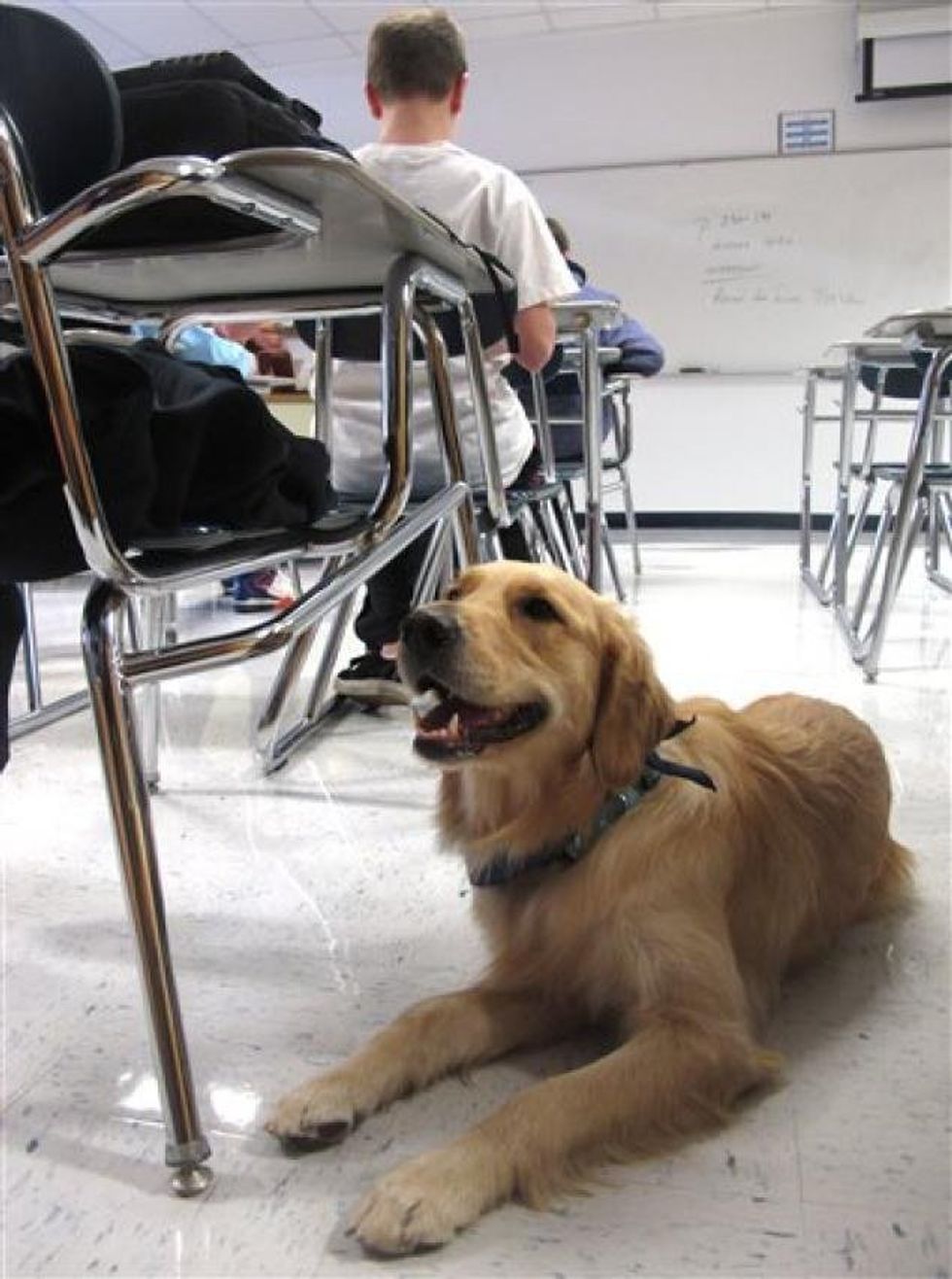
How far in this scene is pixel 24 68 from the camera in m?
0.82

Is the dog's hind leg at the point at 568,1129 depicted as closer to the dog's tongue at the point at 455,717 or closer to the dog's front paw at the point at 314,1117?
the dog's front paw at the point at 314,1117

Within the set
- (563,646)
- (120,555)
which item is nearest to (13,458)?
(120,555)

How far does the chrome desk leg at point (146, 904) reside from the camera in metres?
0.88

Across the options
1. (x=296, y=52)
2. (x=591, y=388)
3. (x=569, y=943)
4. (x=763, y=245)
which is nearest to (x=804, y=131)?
(x=763, y=245)

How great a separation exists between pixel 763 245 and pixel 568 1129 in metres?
6.53

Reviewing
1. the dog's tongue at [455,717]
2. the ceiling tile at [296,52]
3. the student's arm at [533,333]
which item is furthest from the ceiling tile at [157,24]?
the dog's tongue at [455,717]

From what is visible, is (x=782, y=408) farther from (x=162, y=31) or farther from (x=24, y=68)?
(x=24, y=68)

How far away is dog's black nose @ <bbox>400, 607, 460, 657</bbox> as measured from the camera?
1.07m

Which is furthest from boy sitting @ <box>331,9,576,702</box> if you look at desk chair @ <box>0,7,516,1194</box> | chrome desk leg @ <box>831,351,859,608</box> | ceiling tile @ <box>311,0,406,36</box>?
ceiling tile @ <box>311,0,406,36</box>

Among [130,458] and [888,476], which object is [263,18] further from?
[130,458]

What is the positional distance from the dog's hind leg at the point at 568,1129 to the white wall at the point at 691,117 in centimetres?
632

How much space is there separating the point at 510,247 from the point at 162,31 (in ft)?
17.7

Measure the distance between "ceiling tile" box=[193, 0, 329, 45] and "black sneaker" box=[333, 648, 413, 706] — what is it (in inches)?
195

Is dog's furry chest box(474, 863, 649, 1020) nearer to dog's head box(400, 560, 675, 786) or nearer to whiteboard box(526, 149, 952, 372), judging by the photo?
dog's head box(400, 560, 675, 786)
